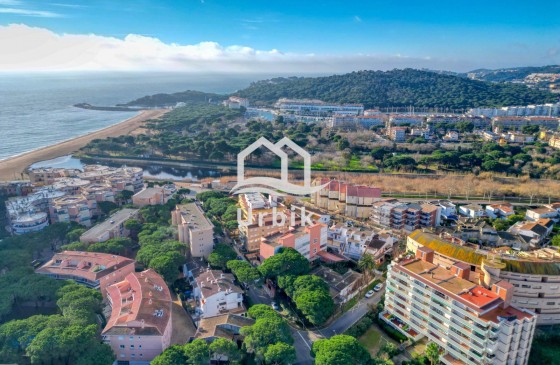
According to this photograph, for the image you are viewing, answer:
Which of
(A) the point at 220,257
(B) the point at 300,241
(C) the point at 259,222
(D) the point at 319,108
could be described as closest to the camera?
(A) the point at 220,257

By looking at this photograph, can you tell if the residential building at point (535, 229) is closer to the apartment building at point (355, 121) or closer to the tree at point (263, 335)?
the tree at point (263, 335)

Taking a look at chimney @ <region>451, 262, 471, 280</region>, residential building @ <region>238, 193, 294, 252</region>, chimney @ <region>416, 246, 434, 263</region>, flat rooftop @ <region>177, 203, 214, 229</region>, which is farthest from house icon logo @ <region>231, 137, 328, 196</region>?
chimney @ <region>451, 262, 471, 280</region>

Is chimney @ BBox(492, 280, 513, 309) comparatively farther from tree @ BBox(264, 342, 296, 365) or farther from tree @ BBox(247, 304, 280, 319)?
tree @ BBox(247, 304, 280, 319)

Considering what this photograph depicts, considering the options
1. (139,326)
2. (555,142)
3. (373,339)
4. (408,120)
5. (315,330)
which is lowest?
(373,339)

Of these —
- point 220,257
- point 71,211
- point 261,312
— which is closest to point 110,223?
point 71,211

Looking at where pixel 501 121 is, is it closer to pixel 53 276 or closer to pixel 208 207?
pixel 208 207

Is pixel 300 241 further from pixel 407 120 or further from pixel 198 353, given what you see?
pixel 407 120

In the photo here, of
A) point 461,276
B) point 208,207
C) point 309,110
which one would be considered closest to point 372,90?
point 309,110
